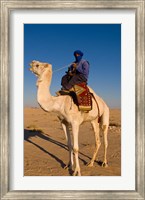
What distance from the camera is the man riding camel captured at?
5891mm

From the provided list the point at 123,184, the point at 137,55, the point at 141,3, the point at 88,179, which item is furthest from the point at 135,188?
the point at 141,3

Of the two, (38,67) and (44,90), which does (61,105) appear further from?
(38,67)

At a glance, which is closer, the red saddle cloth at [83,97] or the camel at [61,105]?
the camel at [61,105]

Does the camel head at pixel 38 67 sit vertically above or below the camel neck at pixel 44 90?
above

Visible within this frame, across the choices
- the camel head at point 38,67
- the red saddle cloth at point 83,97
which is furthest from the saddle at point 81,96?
the camel head at point 38,67

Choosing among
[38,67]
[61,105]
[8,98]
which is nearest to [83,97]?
[61,105]

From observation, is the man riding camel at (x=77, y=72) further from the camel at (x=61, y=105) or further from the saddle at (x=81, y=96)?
the camel at (x=61, y=105)

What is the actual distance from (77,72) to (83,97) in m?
0.50

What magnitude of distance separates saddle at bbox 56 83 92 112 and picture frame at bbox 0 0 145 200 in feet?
3.81

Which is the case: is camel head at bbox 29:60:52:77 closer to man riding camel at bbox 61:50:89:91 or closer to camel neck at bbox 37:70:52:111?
camel neck at bbox 37:70:52:111

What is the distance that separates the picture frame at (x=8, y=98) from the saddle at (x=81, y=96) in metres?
1.16

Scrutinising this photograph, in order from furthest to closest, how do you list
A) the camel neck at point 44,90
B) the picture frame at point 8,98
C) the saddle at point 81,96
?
the saddle at point 81,96
the camel neck at point 44,90
the picture frame at point 8,98

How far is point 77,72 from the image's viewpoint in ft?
19.6

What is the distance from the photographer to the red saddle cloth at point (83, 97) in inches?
229
